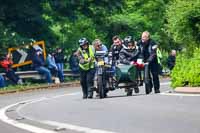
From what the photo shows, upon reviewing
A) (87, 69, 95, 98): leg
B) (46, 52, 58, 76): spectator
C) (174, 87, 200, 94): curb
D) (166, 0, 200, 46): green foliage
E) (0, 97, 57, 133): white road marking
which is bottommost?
(0, 97, 57, 133): white road marking

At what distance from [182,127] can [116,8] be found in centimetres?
2373

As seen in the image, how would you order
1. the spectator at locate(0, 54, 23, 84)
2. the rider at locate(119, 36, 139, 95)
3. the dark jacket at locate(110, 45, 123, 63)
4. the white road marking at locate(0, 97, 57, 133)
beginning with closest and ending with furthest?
the white road marking at locate(0, 97, 57, 133)
the rider at locate(119, 36, 139, 95)
the dark jacket at locate(110, 45, 123, 63)
the spectator at locate(0, 54, 23, 84)

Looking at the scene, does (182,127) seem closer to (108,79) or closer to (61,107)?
(61,107)

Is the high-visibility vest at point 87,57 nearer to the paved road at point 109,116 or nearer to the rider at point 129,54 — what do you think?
the rider at point 129,54

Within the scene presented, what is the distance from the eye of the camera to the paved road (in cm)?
1191

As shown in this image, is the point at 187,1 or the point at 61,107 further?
the point at 187,1

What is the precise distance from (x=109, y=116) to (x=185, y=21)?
932 cm

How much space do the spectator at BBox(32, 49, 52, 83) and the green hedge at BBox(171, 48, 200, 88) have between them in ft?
36.6

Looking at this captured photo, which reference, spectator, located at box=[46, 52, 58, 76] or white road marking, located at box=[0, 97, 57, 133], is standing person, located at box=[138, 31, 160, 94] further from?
spectator, located at box=[46, 52, 58, 76]

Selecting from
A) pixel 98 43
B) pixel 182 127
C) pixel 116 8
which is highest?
pixel 116 8

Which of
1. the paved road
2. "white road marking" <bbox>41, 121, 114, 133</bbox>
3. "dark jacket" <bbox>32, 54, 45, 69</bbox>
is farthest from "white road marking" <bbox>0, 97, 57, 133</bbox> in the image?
"dark jacket" <bbox>32, 54, 45, 69</bbox>

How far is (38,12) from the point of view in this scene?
32.3 m

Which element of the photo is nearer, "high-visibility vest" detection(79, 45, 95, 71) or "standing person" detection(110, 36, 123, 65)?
"high-visibility vest" detection(79, 45, 95, 71)

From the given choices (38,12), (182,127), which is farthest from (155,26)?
(182,127)
